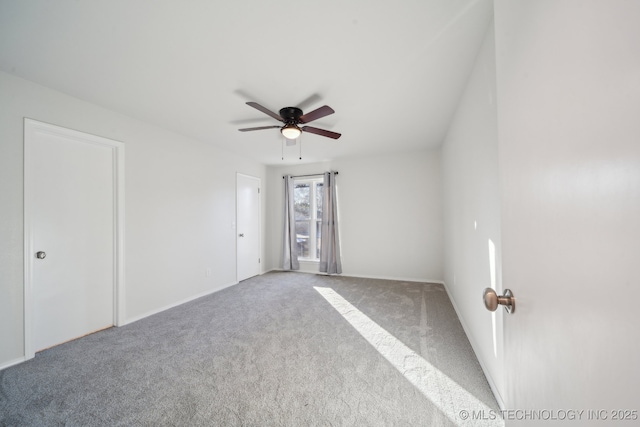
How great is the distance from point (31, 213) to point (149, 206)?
1007mm

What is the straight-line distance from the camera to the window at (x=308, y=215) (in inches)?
212

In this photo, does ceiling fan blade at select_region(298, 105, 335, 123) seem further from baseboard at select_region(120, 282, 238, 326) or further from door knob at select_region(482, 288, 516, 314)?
baseboard at select_region(120, 282, 238, 326)

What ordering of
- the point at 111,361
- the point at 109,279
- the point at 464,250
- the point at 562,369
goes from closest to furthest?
the point at 562,369 → the point at 111,361 → the point at 464,250 → the point at 109,279

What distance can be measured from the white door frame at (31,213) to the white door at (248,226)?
6.32 feet

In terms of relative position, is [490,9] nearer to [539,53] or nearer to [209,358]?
[539,53]

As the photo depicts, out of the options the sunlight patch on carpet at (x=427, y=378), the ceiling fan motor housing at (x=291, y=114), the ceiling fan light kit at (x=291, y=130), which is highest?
the ceiling fan motor housing at (x=291, y=114)

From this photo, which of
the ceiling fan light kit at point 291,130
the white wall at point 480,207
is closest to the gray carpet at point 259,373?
the white wall at point 480,207

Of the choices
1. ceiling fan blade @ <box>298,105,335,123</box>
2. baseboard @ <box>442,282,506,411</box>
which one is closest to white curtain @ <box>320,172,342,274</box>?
baseboard @ <box>442,282,506,411</box>

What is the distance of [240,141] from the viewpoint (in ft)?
12.4

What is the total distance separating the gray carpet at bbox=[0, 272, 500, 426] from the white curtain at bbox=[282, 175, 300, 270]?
2286 mm

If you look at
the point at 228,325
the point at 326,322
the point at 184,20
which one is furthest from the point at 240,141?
the point at 326,322

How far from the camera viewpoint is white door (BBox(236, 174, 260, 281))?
4629 millimetres

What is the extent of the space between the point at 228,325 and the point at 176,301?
1.14 meters

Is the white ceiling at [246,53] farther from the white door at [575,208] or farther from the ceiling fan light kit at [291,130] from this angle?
the white door at [575,208]
